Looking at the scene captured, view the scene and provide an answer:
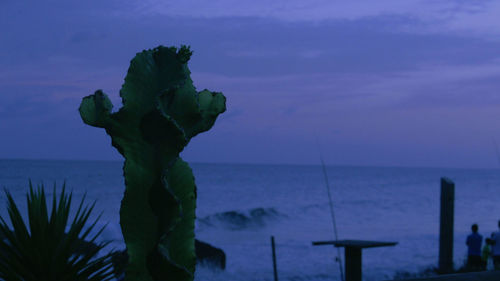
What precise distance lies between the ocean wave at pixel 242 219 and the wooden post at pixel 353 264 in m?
32.6

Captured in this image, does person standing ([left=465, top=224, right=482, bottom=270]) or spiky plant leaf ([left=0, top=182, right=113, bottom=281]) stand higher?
spiky plant leaf ([left=0, top=182, right=113, bottom=281])

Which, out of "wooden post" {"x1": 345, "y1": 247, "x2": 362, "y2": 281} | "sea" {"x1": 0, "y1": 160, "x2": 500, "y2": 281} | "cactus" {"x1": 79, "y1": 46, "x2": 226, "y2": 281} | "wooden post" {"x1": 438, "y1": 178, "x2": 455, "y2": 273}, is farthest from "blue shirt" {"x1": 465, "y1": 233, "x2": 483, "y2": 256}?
"cactus" {"x1": 79, "y1": 46, "x2": 226, "y2": 281}

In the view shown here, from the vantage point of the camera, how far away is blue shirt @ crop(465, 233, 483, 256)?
1245 cm

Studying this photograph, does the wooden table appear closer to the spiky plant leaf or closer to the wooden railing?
the wooden railing

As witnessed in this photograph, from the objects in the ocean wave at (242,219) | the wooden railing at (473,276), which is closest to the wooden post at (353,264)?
the wooden railing at (473,276)

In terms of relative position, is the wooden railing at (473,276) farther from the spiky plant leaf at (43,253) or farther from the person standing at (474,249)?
the person standing at (474,249)

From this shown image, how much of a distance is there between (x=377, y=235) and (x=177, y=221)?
109 feet

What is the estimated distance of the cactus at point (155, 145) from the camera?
223 centimetres

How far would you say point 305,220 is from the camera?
138 ft

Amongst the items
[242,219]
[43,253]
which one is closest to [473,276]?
A: [43,253]

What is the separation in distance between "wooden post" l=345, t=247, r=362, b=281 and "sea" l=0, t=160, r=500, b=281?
313cm

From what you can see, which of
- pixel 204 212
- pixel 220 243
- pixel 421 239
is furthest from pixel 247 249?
pixel 204 212

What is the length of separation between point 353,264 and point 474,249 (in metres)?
7.95

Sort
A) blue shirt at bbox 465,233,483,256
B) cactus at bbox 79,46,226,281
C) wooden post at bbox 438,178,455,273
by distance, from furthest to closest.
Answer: blue shirt at bbox 465,233,483,256 < wooden post at bbox 438,178,455,273 < cactus at bbox 79,46,226,281
